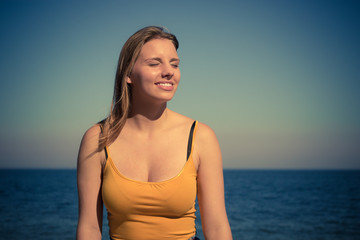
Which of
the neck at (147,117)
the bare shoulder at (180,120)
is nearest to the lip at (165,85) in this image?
the neck at (147,117)

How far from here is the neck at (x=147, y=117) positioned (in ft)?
8.19

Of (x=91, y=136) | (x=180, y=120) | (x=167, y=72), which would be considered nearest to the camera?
(x=167, y=72)

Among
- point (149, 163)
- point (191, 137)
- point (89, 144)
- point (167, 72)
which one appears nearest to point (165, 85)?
point (167, 72)

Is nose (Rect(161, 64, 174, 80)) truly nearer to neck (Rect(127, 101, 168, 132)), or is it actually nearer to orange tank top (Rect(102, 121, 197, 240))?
neck (Rect(127, 101, 168, 132))

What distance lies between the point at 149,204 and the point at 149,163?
0.28m

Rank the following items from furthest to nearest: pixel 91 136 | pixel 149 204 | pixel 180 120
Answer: pixel 180 120
pixel 91 136
pixel 149 204

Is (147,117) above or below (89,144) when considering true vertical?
above

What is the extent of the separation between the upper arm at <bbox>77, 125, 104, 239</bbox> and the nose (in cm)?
63

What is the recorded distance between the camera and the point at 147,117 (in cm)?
251

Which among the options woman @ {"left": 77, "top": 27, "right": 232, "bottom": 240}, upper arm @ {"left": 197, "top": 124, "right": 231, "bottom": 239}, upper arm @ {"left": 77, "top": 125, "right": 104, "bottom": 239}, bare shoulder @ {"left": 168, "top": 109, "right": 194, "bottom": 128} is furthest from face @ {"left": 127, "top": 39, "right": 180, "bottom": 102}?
upper arm @ {"left": 77, "top": 125, "right": 104, "bottom": 239}

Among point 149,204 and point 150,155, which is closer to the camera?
point 149,204

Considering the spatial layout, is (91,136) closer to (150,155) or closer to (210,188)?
(150,155)

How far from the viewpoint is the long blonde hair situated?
2.42 m

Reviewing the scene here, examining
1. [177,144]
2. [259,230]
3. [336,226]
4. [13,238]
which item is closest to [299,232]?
[259,230]
